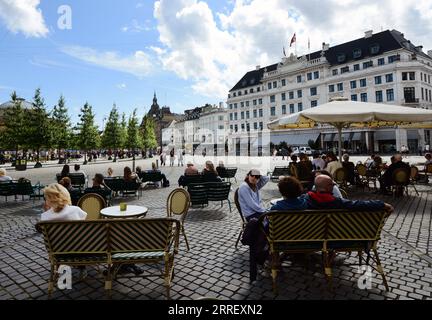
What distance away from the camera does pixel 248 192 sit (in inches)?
214

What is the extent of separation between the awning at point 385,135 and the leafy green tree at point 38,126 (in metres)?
50.9

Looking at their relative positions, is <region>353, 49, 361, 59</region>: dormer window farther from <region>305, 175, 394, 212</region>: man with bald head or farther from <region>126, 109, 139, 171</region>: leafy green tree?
<region>305, 175, 394, 212</region>: man with bald head

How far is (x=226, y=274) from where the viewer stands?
4.92 m

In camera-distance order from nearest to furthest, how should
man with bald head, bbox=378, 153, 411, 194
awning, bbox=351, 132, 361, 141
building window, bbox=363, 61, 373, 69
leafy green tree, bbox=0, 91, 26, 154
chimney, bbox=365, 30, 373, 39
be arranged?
man with bald head, bbox=378, 153, 411, 194, leafy green tree, bbox=0, 91, 26, 154, awning, bbox=351, 132, 361, 141, building window, bbox=363, 61, 373, 69, chimney, bbox=365, 30, 373, 39

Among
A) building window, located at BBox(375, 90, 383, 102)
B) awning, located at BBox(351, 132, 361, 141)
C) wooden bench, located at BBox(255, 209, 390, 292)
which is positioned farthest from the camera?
building window, located at BBox(375, 90, 383, 102)

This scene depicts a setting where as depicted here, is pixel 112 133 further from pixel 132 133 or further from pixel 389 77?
pixel 389 77

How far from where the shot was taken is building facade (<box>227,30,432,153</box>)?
169ft

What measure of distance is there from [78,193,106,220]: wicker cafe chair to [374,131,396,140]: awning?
54715 millimetres

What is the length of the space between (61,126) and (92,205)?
40.8 metres

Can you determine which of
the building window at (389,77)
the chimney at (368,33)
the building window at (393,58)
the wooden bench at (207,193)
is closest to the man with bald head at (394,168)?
the wooden bench at (207,193)

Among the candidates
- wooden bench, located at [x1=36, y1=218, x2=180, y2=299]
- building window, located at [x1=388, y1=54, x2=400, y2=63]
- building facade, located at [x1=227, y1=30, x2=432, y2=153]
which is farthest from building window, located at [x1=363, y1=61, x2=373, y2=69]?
wooden bench, located at [x1=36, y1=218, x2=180, y2=299]

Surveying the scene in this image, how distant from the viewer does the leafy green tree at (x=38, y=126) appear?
3709 cm

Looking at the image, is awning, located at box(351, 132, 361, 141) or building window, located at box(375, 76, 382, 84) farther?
building window, located at box(375, 76, 382, 84)
